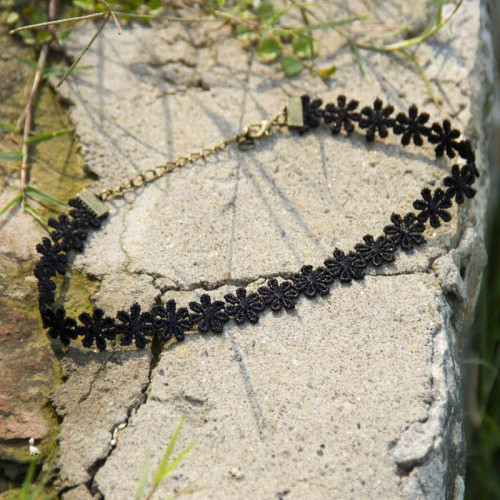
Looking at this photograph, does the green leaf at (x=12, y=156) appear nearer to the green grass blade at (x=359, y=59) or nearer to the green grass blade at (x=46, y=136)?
the green grass blade at (x=46, y=136)

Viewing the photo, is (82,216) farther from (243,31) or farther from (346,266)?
(243,31)

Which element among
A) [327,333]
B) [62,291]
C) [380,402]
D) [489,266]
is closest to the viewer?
[380,402]

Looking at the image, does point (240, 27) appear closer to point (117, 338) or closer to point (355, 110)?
point (355, 110)

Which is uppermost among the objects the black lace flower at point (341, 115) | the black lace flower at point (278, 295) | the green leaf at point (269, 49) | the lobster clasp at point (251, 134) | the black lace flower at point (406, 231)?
the green leaf at point (269, 49)

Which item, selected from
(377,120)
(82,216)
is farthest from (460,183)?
(82,216)

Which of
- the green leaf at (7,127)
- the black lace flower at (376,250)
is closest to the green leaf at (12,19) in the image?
the green leaf at (7,127)

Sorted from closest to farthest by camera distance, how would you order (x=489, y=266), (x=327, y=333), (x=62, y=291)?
(x=327, y=333) → (x=62, y=291) → (x=489, y=266)

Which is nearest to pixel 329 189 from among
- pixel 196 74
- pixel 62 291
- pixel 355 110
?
pixel 355 110
